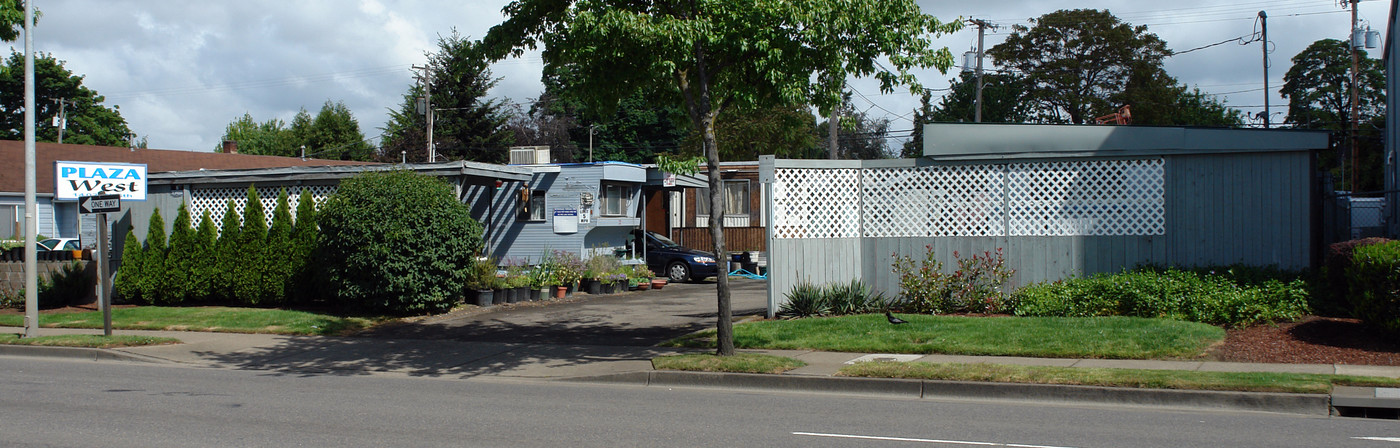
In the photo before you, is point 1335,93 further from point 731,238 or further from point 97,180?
point 97,180

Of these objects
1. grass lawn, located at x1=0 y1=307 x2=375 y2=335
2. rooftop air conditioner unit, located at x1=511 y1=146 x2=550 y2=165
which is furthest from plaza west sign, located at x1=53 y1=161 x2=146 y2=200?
rooftop air conditioner unit, located at x1=511 y1=146 x2=550 y2=165

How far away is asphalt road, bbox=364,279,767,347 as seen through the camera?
14281 mm

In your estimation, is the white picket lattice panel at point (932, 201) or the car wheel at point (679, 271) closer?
the white picket lattice panel at point (932, 201)

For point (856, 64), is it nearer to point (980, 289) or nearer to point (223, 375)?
point (980, 289)

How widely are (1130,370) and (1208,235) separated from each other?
4754mm

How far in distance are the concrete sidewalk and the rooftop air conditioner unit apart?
9.39 metres

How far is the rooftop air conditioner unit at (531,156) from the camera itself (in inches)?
937

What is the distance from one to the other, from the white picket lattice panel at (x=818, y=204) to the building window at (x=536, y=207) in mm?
9406

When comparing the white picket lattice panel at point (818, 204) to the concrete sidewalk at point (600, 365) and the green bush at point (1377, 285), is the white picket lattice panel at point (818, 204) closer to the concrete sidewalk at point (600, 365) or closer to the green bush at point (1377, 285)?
the concrete sidewalk at point (600, 365)

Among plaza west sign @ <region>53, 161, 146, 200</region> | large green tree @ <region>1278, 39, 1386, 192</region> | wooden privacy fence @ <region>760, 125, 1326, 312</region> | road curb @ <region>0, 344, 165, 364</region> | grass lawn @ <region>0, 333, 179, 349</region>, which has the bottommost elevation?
road curb @ <region>0, 344, 165, 364</region>

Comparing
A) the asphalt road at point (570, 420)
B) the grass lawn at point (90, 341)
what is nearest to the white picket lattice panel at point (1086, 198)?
the asphalt road at point (570, 420)

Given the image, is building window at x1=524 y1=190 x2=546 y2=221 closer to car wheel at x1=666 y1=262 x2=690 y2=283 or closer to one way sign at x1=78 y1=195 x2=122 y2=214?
car wheel at x1=666 y1=262 x2=690 y2=283

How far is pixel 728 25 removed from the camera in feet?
35.4

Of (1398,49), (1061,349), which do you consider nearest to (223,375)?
(1061,349)
